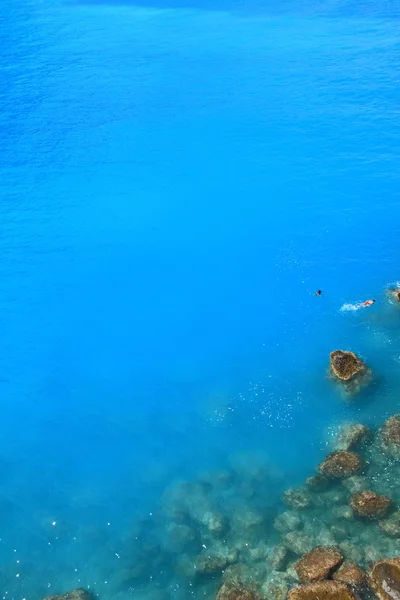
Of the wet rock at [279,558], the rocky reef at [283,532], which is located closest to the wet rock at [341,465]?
the rocky reef at [283,532]

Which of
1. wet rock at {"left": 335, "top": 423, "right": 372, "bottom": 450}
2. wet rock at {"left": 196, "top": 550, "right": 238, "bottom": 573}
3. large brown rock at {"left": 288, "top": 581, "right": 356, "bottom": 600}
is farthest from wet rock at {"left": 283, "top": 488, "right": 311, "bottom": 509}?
large brown rock at {"left": 288, "top": 581, "right": 356, "bottom": 600}

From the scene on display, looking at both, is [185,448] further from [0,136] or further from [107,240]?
[0,136]

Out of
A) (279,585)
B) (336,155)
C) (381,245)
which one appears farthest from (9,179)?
(279,585)

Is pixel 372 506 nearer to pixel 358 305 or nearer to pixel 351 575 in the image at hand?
pixel 351 575

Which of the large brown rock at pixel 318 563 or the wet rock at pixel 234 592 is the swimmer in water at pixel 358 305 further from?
the wet rock at pixel 234 592

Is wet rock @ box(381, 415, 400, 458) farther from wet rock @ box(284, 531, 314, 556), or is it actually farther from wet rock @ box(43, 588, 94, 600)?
wet rock @ box(43, 588, 94, 600)

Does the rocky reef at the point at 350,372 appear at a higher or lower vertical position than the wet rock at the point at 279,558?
higher
